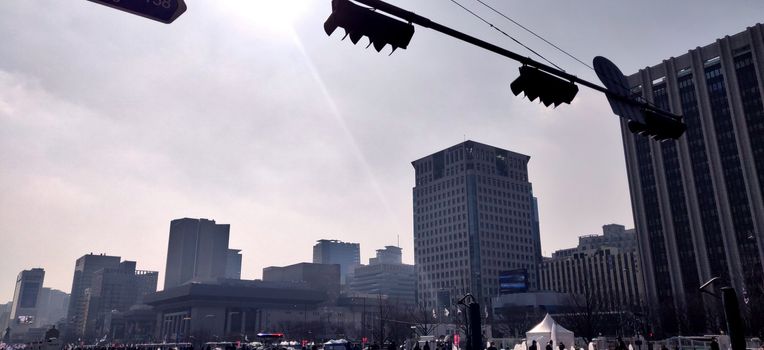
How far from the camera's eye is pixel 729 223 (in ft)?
357

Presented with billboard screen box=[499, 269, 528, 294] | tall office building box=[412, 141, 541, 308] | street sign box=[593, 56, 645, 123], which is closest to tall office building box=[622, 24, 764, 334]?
billboard screen box=[499, 269, 528, 294]

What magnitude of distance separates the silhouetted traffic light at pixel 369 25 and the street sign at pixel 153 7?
1747 millimetres

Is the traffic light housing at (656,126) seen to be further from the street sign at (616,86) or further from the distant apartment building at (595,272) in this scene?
the distant apartment building at (595,272)

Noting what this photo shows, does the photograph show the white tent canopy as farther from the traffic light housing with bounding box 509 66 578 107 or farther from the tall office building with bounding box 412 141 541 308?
the tall office building with bounding box 412 141 541 308

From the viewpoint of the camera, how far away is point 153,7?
6125 millimetres

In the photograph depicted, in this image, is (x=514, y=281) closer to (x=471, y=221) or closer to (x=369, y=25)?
(x=471, y=221)

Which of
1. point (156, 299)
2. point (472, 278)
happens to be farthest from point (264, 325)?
point (472, 278)

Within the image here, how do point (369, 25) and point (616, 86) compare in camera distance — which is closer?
point (369, 25)

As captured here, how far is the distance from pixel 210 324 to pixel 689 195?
134517 millimetres

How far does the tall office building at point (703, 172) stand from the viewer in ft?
354

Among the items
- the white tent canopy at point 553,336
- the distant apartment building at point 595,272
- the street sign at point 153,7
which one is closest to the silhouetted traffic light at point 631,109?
the street sign at point 153,7

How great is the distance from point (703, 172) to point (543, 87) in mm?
125682

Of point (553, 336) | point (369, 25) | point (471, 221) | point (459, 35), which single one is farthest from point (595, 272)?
point (369, 25)

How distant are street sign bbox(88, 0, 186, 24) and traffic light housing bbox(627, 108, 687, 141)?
7.32 metres
